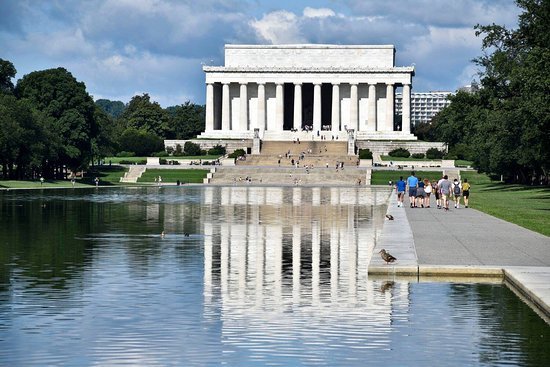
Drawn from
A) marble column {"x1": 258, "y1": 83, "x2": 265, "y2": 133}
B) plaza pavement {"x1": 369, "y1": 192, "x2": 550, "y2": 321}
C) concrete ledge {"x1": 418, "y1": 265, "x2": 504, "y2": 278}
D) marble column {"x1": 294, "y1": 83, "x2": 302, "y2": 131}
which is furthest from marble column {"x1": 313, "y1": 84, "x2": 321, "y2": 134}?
concrete ledge {"x1": 418, "y1": 265, "x2": 504, "y2": 278}

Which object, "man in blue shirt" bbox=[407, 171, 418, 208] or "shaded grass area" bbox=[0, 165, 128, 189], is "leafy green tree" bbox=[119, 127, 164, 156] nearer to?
"shaded grass area" bbox=[0, 165, 128, 189]

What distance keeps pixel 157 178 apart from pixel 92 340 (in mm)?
106484

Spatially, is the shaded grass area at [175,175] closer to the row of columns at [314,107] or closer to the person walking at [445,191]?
the row of columns at [314,107]

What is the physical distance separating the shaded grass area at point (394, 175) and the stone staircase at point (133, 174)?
25319mm

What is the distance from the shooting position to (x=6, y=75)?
427ft

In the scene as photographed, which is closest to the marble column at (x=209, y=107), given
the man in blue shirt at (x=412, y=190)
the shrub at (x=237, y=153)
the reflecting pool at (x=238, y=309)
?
the shrub at (x=237, y=153)

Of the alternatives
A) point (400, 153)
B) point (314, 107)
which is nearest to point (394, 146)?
point (400, 153)

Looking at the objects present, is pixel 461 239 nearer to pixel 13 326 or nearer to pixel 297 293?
pixel 297 293

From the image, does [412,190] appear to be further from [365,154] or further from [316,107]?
[316,107]

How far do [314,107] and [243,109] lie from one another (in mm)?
10621

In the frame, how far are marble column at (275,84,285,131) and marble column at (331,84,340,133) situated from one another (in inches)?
299

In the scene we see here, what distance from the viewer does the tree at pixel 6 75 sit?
129 metres

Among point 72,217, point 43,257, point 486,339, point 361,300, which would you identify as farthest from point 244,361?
point 72,217

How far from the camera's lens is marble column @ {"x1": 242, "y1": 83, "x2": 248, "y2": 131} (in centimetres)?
17588
